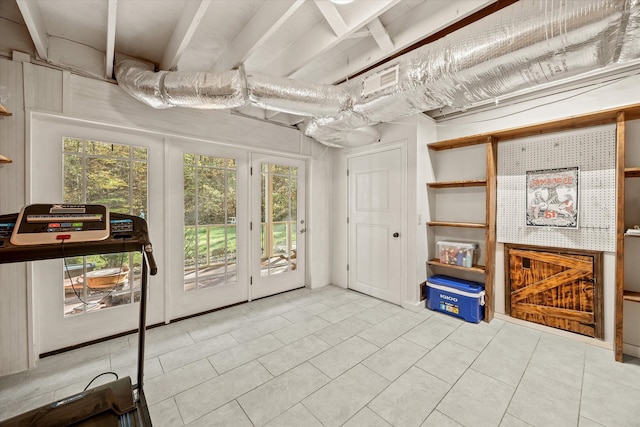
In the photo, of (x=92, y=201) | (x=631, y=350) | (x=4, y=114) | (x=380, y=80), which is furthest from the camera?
(x=92, y=201)

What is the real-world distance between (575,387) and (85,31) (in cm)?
458

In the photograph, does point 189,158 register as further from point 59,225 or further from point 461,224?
point 461,224

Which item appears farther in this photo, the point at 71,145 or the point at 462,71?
the point at 71,145

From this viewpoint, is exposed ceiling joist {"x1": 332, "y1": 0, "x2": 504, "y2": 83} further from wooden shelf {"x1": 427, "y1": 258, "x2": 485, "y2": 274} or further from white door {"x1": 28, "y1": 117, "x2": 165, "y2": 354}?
white door {"x1": 28, "y1": 117, "x2": 165, "y2": 354}

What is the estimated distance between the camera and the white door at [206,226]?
2832 millimetres

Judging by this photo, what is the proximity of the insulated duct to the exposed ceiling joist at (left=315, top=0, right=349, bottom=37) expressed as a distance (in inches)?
17.4

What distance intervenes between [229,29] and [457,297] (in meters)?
3.42

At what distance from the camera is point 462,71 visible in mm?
1659

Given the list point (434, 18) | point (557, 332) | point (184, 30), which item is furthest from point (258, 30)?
point (557, 332)

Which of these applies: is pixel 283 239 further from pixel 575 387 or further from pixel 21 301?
pixel 575 387

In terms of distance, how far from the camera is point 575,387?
1813mm

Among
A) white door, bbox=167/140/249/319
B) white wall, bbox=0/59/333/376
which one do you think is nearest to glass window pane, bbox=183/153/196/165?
white door, bbox=167/140/249/319

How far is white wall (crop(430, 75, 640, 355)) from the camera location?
2221mm

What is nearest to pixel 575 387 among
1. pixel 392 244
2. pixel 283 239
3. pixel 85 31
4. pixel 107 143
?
pixel 392 244
